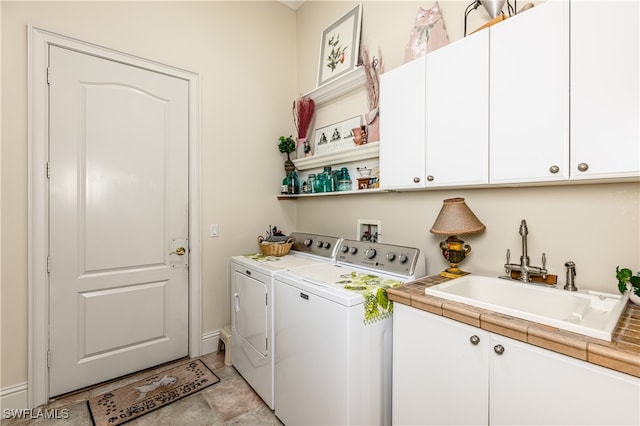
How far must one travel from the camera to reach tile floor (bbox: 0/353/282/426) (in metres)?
1.79

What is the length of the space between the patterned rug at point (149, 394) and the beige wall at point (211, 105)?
41cm

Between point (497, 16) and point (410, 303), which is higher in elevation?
point (497, 16)

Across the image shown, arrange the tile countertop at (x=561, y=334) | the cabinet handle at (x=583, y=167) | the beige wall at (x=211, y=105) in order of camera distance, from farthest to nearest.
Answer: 1. the beige wall at (x=211, y=105)
2. the cabinet handle at (x=583, y=167)
3. the tile countertop at (x=561, y=334)

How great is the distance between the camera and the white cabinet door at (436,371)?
1.16 m

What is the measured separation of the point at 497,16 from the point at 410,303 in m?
1.49

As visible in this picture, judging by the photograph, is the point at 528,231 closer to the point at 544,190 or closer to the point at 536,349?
the point at 544,190

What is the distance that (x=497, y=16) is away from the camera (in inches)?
60.0

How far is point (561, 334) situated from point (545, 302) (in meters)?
0.51

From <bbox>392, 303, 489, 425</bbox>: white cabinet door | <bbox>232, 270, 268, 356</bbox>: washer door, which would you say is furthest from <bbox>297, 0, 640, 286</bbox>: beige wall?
<bbox>232, 270, 268, 356</bbox>: washer door

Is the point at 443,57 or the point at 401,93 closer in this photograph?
the point at 443,57

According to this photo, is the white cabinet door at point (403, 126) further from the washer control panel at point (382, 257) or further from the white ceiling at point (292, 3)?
the white ceiling at point (292, 3)

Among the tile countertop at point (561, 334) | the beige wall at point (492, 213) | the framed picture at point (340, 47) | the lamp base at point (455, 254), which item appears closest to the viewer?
the tile countertop at point (561, 334)

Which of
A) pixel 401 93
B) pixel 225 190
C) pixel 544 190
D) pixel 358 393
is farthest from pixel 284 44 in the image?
pixel 358 393

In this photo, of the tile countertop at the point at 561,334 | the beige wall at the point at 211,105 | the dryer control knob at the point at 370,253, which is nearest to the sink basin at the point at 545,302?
the tile countertop at the point at 561,334
